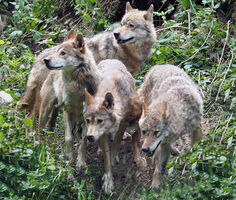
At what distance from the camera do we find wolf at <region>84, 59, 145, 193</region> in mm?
6574

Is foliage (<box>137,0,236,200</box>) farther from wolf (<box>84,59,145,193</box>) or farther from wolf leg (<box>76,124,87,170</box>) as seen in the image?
wolf leg (<box>76,124,87,170</box>)

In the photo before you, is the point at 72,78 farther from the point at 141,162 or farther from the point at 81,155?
the point at 141,162

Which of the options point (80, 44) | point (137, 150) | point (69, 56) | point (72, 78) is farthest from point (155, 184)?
point (80, 44)

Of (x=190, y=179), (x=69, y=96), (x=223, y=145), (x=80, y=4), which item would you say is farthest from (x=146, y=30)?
(x=190, y=179)

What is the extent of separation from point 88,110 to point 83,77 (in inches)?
30.4

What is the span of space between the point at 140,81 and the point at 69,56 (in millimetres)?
2463

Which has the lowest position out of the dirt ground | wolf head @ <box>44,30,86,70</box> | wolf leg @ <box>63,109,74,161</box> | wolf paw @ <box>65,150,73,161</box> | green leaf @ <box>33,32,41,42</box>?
the dirt ground

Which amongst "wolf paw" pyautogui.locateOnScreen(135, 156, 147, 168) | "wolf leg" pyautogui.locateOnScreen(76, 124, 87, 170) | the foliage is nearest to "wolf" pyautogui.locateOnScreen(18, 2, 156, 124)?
the foliage

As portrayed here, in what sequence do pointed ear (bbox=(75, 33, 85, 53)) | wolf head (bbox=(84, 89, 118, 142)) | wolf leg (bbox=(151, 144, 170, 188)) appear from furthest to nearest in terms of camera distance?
pointed ear (bbox=(75, 33, 85, 53)) < wolf leg (bbox=(151, 144, 170, 188)) < wolf head (bbox=(84, 89, 118, 142))

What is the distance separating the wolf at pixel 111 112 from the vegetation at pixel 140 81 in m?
0.48

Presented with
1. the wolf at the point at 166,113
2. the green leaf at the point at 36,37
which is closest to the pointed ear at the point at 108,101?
the wolf at the point at 166,113

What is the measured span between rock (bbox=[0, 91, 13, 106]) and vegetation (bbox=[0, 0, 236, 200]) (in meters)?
0.16

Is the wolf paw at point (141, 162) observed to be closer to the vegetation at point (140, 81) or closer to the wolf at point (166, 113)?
the wolf at point (166, 113)

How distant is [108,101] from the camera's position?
6617 millimetres
